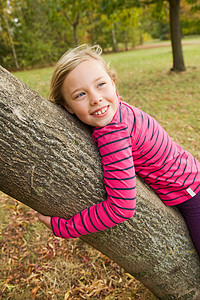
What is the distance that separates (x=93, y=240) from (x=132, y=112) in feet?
2.89

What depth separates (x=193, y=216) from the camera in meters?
1.65

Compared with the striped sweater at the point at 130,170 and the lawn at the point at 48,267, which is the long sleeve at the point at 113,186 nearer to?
the striped sweater at the point at 130,170

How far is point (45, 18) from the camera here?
20188 mm

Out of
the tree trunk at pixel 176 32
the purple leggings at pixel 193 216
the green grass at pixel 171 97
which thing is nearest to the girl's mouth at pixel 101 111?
the purple leggings at pixel 193 216

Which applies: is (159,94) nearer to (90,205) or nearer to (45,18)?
(90,205)

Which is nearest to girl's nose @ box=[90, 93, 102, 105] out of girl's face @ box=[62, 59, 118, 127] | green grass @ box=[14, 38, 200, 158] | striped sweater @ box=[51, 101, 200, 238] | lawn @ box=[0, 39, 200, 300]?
girl's face @ box=[62, 59, 118, 127]

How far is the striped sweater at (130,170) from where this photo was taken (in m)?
1.25

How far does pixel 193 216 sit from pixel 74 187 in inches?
37.7

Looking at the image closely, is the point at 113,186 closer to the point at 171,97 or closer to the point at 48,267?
the point at 48,267

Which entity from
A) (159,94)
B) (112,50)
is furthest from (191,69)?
(112,50)

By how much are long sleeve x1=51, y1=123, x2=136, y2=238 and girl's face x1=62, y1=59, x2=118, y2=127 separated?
0.30ft

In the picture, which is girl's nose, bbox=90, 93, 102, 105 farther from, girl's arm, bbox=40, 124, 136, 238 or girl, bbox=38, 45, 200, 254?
girl's arm, bbox=40, 124, 136, 238

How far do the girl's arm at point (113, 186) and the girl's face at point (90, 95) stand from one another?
0.32ft

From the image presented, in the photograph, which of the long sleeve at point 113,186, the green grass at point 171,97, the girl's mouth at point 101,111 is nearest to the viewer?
the long sleeve at point 113,186
